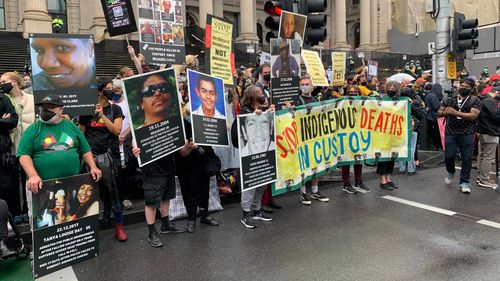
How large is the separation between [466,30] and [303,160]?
805cm

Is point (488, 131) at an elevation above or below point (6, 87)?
below

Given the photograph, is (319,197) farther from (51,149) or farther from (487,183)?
(51,149)

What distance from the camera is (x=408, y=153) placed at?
8656 mm

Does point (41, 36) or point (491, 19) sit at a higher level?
point (491, 19)

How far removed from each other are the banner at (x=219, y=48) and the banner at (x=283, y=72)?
782mm

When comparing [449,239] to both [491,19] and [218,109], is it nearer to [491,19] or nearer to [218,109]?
[218,109]

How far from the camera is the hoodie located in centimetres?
833

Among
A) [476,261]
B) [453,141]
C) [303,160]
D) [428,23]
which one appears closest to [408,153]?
[453,141]

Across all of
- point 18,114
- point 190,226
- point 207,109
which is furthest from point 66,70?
point 190,226

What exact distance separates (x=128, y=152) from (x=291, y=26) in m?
3.58

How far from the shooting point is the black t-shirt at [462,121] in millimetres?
8084

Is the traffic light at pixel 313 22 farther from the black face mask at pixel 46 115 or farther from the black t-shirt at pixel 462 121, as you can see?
the black face mask at pixel 46 115

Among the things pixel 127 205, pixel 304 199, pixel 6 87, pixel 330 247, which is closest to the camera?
pixel 330 247

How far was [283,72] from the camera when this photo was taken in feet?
23.2
